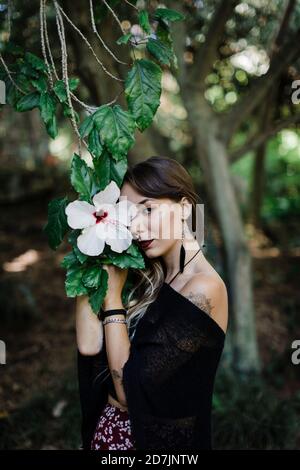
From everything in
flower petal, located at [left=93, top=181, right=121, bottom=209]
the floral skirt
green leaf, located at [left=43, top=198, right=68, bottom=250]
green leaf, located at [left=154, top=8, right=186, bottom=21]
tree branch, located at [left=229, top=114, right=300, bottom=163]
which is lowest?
the floral skirt

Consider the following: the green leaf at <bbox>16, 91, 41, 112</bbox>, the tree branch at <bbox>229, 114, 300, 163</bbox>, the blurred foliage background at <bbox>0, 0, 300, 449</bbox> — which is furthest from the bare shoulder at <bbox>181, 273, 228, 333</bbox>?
the tree branch at <bbox>229, 114, 300, 163</bbox>

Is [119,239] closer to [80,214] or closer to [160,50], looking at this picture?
[80,214]

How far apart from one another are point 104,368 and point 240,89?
3.55 meters

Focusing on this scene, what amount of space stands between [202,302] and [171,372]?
0.84 feet

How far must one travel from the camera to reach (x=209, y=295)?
5.82ft

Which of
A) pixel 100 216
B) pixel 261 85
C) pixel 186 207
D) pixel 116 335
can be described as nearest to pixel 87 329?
pixel 116 335

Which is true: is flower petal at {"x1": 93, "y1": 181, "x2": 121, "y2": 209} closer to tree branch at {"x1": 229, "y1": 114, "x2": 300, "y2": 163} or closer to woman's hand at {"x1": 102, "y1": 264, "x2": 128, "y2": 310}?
woman's hand at {"x1": 102, "y1": 264, "x2": 128, "y2": 310}

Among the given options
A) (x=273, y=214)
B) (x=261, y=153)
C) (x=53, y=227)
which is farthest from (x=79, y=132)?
(x=273, y=214)

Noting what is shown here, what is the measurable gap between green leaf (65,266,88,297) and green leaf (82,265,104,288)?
0.05ft

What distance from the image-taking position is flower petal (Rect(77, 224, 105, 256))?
4.98ft

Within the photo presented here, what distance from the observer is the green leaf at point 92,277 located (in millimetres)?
1541

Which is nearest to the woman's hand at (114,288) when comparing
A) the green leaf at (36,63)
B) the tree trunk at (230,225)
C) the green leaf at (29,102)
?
the green leaf at (29,102)
